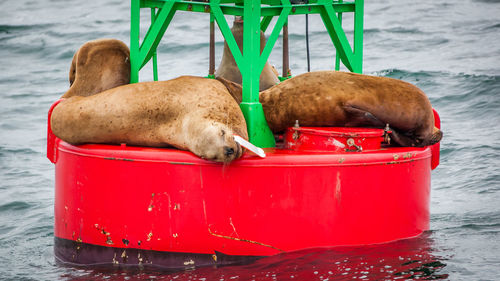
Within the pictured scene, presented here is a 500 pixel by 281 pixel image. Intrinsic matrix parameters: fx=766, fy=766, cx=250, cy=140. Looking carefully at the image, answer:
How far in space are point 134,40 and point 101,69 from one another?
1.24 ft

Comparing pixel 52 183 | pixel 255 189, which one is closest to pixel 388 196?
pixel 255 189

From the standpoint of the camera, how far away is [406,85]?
570cm

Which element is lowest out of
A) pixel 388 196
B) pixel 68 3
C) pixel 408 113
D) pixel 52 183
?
pixel 52 183

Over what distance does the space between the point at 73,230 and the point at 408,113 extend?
2.60 meters

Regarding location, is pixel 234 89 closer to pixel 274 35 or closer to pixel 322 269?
pixel 274 35

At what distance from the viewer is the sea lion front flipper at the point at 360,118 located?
18.2 feet

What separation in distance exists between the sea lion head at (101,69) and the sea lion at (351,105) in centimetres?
117

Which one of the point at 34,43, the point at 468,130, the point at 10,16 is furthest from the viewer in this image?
the point at 10,16

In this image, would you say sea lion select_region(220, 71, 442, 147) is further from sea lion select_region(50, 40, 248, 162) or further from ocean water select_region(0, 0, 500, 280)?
ocean water select_region(0, 0, 500, 280)

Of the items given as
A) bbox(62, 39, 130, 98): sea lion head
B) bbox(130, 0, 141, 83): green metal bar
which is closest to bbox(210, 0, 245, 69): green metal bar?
bbox(130, 0, 141, 83): green metal bar

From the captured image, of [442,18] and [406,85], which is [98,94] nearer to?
[406,85]

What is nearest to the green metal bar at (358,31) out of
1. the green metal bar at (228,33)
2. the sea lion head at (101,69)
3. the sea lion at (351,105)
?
the sea lion at (351,105)

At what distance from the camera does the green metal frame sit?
5.51 m

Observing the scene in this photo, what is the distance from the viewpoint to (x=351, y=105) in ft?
18.2
